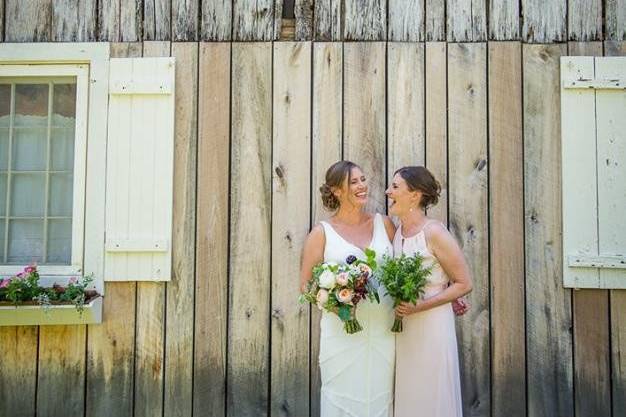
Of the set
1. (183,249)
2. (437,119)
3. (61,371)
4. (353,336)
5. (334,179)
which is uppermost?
(437,119)

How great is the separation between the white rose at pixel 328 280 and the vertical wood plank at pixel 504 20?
6.43ft

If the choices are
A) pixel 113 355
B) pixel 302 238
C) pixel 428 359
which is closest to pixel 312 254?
pixel 302 238

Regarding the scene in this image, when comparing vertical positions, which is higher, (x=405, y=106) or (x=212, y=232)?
(x=405, y=106)

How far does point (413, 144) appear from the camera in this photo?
3.83 metres

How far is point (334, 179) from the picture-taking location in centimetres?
346

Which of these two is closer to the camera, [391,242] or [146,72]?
[391,242]

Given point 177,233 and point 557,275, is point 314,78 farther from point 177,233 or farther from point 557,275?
point 557,275

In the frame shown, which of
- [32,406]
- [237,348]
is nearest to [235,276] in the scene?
[237,348]

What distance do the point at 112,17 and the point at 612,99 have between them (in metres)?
3.24

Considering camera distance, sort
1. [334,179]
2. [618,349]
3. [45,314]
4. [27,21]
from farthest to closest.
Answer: [27,21] < [618,349] < [45,314] < [334,179]

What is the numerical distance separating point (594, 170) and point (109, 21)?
324cm

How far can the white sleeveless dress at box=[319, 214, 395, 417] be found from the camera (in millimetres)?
3234

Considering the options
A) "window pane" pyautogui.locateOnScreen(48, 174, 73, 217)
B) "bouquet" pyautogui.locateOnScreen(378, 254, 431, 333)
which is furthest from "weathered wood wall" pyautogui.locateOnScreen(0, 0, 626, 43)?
"bouquet" pyautogui.locateOnScreen(378, 254, 431, 333)

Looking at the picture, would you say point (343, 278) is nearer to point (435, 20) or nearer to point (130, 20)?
point (435, 20)
